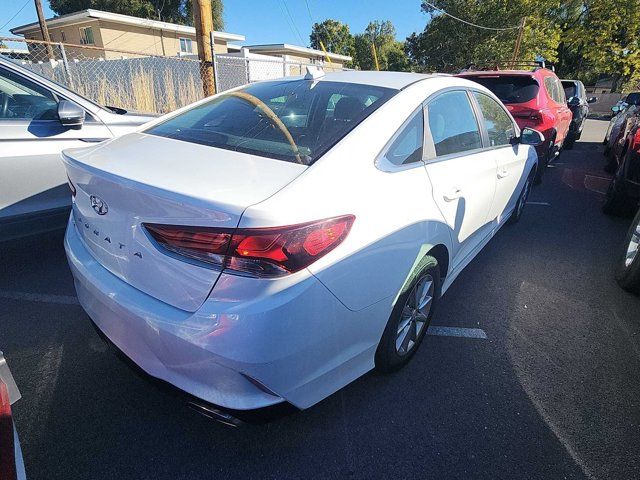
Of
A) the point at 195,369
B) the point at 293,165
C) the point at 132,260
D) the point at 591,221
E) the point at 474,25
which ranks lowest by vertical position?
the point at 591,221

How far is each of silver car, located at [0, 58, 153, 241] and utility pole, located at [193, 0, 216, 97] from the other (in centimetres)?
445

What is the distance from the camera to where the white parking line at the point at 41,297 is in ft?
9.60

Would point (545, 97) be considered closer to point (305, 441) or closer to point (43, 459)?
point (305, 441)

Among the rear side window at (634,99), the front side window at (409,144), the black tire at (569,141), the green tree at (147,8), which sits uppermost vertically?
the green tree at (147,8)

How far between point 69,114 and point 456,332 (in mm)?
3410

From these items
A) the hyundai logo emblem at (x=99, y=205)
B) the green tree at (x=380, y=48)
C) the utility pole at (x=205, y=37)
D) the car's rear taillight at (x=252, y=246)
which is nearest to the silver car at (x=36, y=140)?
the hyundai logo emblem at (x=99, y=205)

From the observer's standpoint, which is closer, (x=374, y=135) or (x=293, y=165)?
(x=293, y=165)

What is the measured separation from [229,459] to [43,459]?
83cm

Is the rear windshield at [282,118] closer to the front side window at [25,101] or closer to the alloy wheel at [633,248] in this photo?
the front side window at [25,101]

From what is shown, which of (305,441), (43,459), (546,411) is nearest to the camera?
(43,459)

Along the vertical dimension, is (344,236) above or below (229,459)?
above

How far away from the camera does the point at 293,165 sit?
1601mm

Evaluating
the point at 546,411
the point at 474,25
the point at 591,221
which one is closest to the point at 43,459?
the point at 546,411

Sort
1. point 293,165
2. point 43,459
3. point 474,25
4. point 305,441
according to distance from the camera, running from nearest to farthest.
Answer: point 293,165 < point 43,459 < point 305,441 < point 474,25
